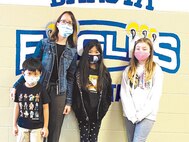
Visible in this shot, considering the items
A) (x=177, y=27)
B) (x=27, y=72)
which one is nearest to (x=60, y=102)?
(x=27, y=72)

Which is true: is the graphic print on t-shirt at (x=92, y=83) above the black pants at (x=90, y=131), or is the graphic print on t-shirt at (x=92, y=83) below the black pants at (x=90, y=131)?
above

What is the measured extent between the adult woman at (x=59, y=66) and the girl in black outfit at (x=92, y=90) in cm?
8

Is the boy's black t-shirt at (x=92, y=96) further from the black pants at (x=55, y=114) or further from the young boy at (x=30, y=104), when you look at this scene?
the young boy at (x=30, y=104)

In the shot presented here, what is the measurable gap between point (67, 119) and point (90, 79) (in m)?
0.47

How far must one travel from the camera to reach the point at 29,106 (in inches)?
90.5

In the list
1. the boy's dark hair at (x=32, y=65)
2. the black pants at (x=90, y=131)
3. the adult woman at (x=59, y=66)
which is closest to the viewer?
the boy's dark hair at (x=32, y=65)

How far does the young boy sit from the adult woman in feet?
0.63

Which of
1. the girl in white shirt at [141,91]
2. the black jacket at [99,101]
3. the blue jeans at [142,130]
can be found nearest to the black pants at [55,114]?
the black jacket at [99,101]

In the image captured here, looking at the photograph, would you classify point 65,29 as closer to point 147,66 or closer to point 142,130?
point 147,66

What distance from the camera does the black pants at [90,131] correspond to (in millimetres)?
2646

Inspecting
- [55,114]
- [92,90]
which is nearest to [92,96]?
[92,90]

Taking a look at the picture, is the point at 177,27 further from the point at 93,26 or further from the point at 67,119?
the point at 67,119

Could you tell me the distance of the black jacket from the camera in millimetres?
2596

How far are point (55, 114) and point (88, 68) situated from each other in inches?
18.7
